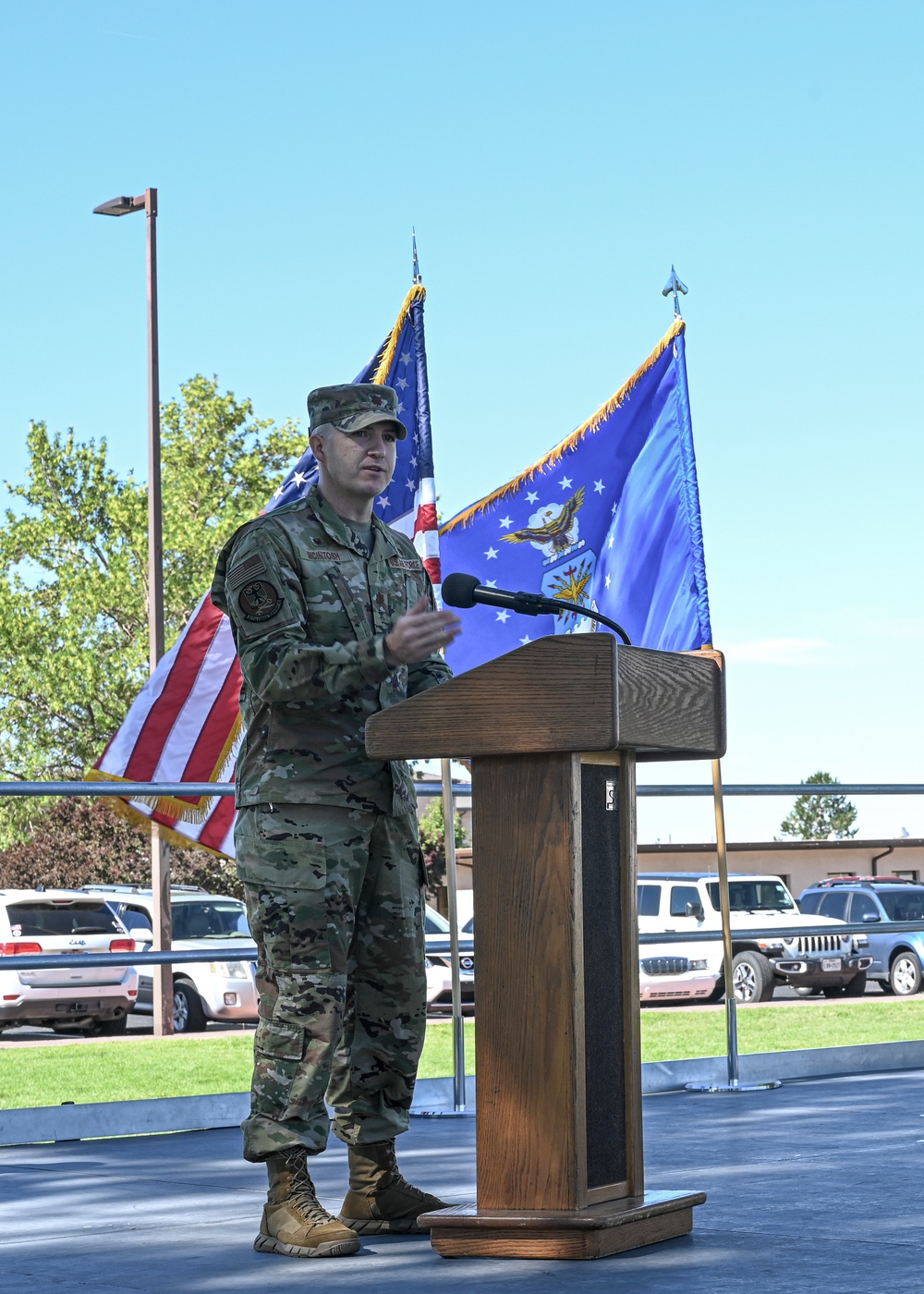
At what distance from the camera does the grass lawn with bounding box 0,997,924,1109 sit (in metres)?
17.0

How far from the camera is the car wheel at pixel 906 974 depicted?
27.2m

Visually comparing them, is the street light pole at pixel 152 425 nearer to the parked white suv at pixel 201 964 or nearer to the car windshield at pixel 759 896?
the parked white suv at pixel 201 964

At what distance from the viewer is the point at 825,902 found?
2848 cm

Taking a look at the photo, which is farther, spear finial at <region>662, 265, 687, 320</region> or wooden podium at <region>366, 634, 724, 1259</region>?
spear finial at <region>662, 265, 687, 320</region>

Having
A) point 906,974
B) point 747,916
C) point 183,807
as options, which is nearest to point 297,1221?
point 183,807

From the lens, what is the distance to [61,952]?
75.3 feet

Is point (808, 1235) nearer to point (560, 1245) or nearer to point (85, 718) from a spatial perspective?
point (560, 1245)

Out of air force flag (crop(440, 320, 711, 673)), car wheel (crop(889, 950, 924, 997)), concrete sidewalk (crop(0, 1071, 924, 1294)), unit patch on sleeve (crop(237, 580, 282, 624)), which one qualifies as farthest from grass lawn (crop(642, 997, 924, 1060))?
unit patch on sleeve (crop(237, 580, 282, 624))

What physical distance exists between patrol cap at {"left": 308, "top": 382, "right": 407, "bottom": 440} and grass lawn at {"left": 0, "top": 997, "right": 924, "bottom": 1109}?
36.8 ft

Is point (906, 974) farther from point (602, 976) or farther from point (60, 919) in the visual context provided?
point (602, 976)

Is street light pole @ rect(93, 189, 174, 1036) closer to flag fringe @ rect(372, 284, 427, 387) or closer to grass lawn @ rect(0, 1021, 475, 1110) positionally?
grass lawn @ rect(0, 1021, 475, 1110)

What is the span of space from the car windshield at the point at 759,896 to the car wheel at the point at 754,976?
696 millimetres

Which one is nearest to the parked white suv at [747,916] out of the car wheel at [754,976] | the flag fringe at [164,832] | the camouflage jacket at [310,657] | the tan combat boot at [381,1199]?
the car wheel at [754,976]

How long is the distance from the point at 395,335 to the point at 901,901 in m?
20.3
